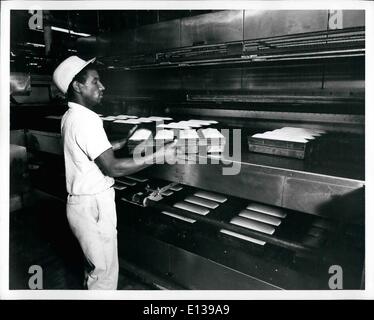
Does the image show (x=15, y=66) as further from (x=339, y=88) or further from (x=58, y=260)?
(x=339, y=88)

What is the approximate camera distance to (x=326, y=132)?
2287 millimetres

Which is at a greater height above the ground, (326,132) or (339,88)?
(339,88)

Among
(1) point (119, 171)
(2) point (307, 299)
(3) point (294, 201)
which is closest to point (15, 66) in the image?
(1) point (119, 171)

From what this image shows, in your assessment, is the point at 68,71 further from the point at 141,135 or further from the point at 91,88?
the point at 141,135

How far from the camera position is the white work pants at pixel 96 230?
6.28 feet

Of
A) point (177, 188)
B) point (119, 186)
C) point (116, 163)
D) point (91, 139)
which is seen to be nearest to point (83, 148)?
point (91, 139)

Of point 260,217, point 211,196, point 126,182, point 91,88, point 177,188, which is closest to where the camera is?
point 91,88

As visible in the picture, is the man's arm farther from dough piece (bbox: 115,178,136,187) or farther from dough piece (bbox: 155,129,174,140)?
dough piece (bbox: 115,178,136,187)

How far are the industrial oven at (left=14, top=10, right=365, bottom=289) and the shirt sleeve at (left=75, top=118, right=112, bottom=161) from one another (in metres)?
0.61

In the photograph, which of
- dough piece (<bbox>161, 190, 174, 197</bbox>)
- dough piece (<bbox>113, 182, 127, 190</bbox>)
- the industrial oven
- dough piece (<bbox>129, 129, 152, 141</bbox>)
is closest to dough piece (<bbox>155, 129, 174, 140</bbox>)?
dough piece (<bbox>129, 129, 152, 141</bbox>)

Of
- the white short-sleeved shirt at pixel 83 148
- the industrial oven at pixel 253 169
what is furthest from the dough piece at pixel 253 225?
the white short-sleeved shirt at pixel 83 148

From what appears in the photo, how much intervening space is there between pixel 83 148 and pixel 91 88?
392 mm

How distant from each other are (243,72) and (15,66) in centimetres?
259

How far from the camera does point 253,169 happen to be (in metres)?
1.80
